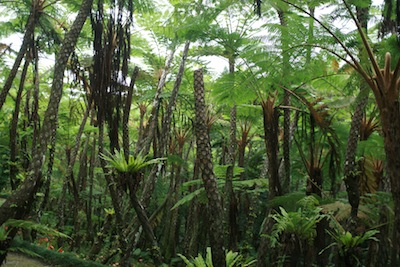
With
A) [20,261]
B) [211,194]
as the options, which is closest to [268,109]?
[211,194]

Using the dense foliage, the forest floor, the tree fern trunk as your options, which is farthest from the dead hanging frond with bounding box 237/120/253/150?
the forest floor

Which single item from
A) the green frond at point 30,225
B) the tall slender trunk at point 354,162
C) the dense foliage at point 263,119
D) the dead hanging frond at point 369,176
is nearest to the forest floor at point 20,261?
the dense foliage at point 263,119

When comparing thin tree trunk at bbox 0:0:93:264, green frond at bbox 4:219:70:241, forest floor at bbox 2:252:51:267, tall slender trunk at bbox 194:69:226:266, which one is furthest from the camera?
forest floor at bbox 2:252:51:267

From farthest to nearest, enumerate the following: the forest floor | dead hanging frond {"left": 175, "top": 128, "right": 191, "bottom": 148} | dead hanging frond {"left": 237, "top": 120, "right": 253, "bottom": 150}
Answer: dead hanging frond {"left": 237, "top": 120, "right": 253, "bottom": 150}
dead hanging frond {"left": 175, "top": 128, "right": 191, "bottom": 148}
the forest floor

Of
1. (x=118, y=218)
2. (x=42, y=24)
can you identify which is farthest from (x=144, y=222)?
(x=42, y=24)

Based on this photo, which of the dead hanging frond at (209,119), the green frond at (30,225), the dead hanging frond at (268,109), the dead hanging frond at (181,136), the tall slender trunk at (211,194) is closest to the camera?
the green frond at (30,225)

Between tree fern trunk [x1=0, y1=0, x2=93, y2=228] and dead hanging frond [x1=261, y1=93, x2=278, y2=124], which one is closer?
tree fern trunk [x1=0, y1=0, x2=93, y2=228]

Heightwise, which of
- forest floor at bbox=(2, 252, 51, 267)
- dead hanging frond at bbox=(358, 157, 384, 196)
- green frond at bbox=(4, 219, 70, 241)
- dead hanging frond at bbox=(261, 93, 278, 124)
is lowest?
forest floor at bbox=(2, 252, 51, 267)

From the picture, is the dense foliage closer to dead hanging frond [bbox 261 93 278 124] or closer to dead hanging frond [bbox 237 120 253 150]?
dead hanging frond [bbox 261 93 278 124]

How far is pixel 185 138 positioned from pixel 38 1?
4.76 metres

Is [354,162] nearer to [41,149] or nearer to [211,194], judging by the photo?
[211,194]

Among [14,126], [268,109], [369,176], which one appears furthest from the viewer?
[369,176]

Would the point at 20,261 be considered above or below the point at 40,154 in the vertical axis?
below

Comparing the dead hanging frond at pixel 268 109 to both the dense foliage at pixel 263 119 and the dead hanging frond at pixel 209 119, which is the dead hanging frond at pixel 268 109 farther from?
the dead hanging frond at pixel 209 119
